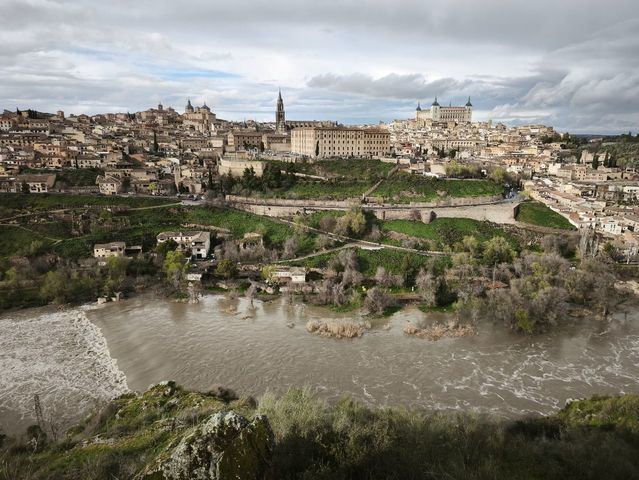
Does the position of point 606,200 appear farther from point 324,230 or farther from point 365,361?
point 365,361

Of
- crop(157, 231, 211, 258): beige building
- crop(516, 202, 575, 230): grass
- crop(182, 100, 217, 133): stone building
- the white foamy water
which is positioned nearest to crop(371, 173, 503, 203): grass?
crop(516, 202, 575, 230): grass

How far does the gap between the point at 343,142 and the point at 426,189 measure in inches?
689

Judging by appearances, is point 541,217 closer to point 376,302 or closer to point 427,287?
point 427,287

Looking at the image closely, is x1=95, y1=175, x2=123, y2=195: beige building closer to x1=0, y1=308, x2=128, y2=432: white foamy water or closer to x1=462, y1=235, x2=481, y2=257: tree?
x1=0, y1=308, x2=128, y2=432: white foamy water

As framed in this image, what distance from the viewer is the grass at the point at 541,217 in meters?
36.2

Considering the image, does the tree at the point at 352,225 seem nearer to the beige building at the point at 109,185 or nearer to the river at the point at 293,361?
the river at the point at 293,361

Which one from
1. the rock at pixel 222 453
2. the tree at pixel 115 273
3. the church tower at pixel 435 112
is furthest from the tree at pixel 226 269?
the church tower at pixel 435 112

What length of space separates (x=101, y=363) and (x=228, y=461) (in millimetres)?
17042

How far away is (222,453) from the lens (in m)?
5.37

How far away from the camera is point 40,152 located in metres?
48.0

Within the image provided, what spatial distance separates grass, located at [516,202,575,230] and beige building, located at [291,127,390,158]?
2203 cm

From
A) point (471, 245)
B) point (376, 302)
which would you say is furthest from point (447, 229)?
point (376, 302)

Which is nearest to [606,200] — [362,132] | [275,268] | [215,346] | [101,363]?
[362,132]

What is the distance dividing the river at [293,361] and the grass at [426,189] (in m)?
17.3
